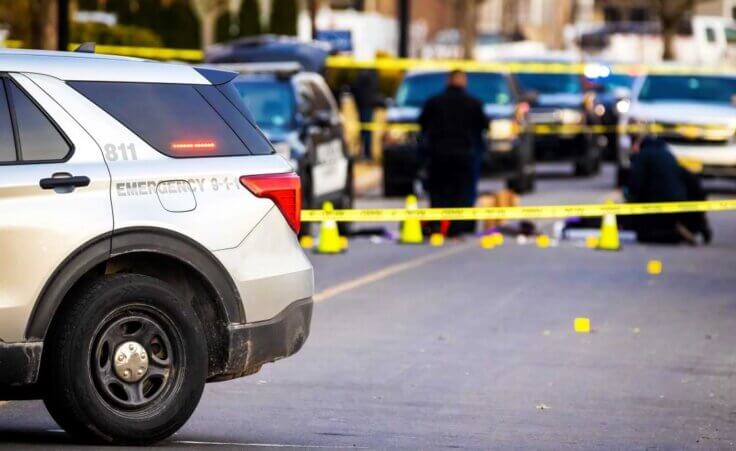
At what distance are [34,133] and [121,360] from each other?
101 cm

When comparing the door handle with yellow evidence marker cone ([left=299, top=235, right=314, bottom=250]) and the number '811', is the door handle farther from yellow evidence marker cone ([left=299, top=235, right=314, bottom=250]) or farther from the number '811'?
yellow evidence marker cone ([left=299, top=235, right=314, bottom=250])

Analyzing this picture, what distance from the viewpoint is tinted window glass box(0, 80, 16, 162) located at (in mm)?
7633

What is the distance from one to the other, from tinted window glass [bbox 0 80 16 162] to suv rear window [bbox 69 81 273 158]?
0.32 meters

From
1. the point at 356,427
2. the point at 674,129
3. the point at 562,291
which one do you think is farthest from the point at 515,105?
the point at 356,427

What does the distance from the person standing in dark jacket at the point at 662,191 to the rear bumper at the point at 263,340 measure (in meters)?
11.4

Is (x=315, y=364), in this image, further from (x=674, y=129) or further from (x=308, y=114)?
(x=674, y=129)

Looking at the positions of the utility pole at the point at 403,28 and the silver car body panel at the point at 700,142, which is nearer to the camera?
the silver car body panel at the point at 700,142

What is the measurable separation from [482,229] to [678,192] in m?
3.21

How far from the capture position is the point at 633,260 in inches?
721

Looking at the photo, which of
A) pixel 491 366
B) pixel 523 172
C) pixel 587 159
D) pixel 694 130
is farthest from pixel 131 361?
pixel 587 159

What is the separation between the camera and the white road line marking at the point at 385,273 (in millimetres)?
15156

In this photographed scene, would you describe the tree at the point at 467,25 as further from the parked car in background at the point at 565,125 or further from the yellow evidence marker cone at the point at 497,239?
the yellow evidence marker cone at the point at 497,239

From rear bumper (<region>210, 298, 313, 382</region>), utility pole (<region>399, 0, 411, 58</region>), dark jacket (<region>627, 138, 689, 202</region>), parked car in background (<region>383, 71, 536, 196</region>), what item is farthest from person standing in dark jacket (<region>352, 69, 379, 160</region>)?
rear bumper (<region>210, 298, 313, 382</region>)

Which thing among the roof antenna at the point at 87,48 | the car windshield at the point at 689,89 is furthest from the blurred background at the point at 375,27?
the roof antenna at the point at 87,48
